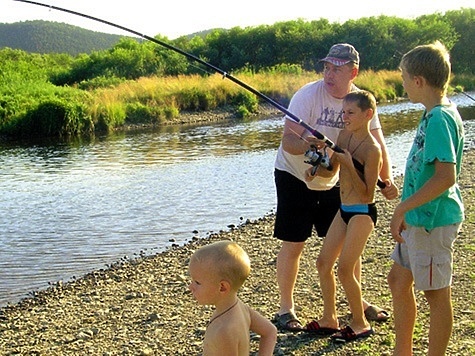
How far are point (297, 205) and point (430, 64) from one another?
5.22 ft

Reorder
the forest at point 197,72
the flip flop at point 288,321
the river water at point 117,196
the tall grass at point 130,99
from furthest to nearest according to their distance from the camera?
the forest at point 197,72
the tall grass at point 130,99
the river water at point 117,196
the flip flop at point 288,321

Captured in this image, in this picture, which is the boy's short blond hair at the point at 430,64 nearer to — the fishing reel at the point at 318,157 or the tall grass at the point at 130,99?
the fishing reel at the point at 318,157

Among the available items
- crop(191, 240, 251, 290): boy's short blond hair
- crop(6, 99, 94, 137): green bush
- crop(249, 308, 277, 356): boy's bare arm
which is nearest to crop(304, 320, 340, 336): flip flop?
crop(249, 308, 277, 356): boy's bare arm

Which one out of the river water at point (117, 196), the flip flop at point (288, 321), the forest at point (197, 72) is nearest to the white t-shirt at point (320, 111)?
the flip flop at point (288, 321)

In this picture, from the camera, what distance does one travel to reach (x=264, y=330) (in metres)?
2.99

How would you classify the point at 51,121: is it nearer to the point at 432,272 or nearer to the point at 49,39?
the point at 432,272

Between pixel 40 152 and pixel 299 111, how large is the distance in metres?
16.0

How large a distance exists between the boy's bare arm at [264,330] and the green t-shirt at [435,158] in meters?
0.87

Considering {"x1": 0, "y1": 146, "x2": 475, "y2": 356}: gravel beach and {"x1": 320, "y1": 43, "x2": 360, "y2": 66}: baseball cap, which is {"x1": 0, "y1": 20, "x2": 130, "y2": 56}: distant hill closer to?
{"x1": 0, "y1": 146, "x2": 475, "y2": 356}: gravel beach

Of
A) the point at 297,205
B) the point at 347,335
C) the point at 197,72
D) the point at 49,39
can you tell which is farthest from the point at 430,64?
the point at 49,39

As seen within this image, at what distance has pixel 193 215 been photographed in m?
10.3

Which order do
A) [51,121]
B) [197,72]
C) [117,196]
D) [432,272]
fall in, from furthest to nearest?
[197,72], [51,121], [117,196], [432,272]

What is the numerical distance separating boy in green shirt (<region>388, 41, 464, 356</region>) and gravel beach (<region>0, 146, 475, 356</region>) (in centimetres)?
90

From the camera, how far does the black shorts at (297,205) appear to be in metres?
4.55
